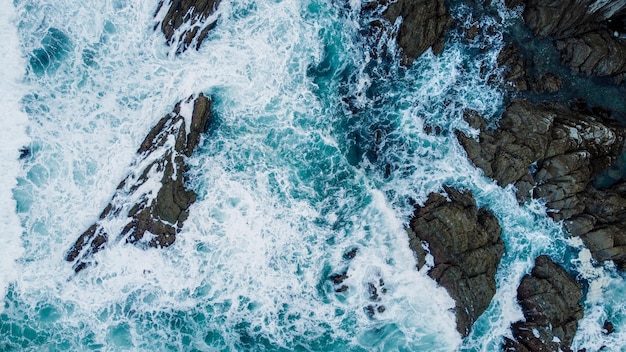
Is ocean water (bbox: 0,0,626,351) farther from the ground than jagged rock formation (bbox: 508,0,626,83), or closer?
closer

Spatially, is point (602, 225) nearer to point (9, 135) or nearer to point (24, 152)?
point (24, 152)

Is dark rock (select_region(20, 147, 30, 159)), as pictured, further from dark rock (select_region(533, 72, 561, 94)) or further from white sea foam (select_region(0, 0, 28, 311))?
dark rock (select_region(533, 72, 561, 94))

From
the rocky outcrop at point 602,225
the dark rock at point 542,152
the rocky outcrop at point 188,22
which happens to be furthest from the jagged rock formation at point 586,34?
the rocky outcrop at point 188,22

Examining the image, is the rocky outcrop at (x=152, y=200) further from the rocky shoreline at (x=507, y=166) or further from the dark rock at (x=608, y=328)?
the dark rock at (x=608, y=328)

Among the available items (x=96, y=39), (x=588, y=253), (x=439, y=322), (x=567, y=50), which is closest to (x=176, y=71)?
(x=96, y=39)

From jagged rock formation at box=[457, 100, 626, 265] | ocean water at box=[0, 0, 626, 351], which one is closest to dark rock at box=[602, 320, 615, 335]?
ocean water at box=[0, 0, 626, 351]

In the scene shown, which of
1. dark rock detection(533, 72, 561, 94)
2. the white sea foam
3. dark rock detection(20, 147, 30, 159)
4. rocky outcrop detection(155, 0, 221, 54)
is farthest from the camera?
dark rock detection(533, 72, 561, 94)

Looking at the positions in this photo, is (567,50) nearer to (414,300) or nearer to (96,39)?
(414,300)

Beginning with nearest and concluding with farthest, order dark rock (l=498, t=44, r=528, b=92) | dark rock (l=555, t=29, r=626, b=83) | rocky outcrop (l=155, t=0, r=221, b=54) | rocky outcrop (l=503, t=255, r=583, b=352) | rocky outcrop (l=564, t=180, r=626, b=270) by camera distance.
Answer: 1. rocky outcrop (l=503, t=255, r=583, b=352)
2. rocky outcrop (l=155, t=0, r=221, b=54)
3. rocky outcrop (l=564, t=180, r=626, b=270)
4. dark rock (l=498, t=44, r=528, b=92)
5. dark rock (l=555, t=29, r=626, b=83)
